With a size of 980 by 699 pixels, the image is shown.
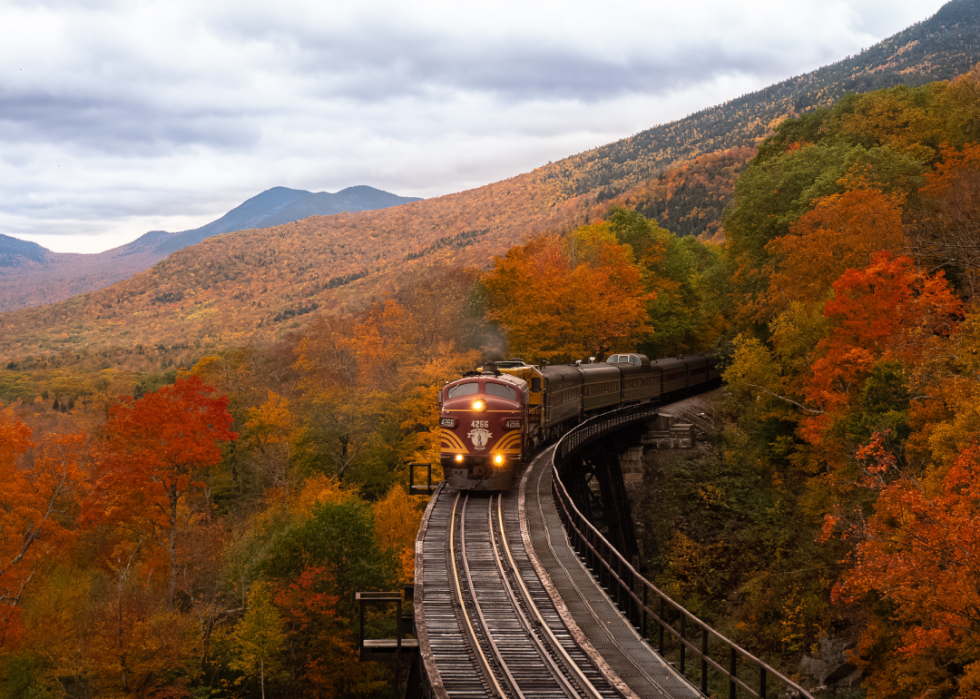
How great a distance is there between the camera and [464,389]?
2473cm

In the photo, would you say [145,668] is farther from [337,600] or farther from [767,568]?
[767,568]

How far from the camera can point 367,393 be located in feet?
175

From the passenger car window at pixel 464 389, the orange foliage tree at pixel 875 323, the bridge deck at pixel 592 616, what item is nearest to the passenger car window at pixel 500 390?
the passenger car window at pixel 464 389

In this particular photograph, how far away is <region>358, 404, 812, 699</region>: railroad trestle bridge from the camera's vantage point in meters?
12.1

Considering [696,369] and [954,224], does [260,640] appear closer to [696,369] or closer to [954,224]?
[954,224]

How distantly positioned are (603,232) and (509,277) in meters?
11.8

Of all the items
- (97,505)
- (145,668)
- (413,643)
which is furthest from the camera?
(97,505)

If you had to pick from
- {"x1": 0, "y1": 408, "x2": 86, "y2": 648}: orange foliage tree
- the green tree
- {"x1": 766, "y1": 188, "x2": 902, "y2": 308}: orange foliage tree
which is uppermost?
{"x1": 766, "y1": 188, "x2": 902, "y2": 308}: orange foliage tree

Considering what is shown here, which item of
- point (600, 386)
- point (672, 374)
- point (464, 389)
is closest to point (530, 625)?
point (464, 389)

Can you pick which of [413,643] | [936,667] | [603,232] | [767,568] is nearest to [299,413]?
[603,232]

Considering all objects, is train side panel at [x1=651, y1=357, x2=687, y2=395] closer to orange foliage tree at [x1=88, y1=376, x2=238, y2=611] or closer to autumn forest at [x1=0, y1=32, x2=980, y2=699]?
autumn forest at [x1=0, y1=32, x2=980, y2=699]

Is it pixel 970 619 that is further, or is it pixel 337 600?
pixel 337 600

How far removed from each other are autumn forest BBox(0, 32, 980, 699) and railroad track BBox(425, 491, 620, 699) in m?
9.29

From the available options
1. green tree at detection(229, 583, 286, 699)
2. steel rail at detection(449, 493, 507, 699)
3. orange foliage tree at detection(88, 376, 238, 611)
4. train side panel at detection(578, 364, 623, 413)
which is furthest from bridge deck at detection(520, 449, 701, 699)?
orange foliage tree at detection(88, 376, 238, 611)
